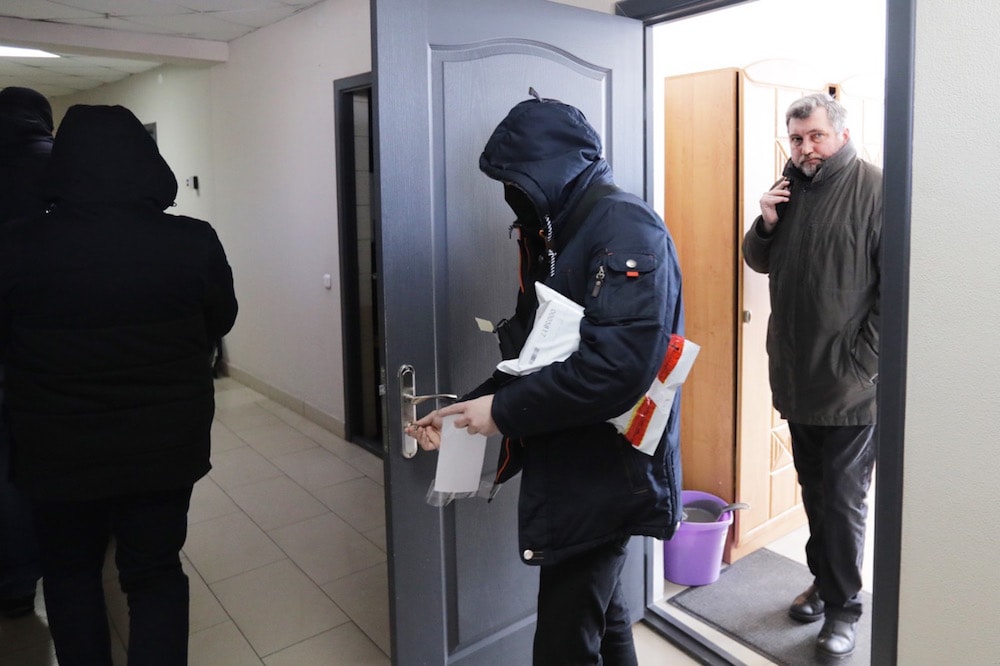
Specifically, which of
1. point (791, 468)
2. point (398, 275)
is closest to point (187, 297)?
point (398, 275)

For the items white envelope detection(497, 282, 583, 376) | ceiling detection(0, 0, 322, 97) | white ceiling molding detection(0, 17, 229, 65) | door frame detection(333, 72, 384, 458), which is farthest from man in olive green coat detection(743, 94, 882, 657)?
white ceiling molding detection(0, 17, 229, 65)

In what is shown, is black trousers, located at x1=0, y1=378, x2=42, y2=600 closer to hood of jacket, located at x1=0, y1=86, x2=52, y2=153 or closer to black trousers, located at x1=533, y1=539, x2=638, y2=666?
hood of jacket, located at x1=0, y1=86, x2=52, y2=153

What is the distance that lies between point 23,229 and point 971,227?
1873 millimetres

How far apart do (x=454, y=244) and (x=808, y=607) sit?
1.66 m

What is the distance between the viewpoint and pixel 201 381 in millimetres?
1766

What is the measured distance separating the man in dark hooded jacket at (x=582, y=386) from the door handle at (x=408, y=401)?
237mm

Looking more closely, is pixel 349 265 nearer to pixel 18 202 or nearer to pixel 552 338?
pixel 18 202

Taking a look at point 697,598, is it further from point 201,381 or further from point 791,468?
point 201,381

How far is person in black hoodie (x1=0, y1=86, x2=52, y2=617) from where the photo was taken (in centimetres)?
222

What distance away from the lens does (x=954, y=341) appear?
1381mm

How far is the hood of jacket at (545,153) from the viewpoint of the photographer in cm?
140

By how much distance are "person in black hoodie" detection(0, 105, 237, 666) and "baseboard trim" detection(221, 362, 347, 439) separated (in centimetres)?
260

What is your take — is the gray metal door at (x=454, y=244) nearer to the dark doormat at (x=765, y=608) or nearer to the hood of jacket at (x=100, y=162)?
the hood of jacket at (x=100, y=162)

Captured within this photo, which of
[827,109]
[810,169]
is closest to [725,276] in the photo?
[810,169]
